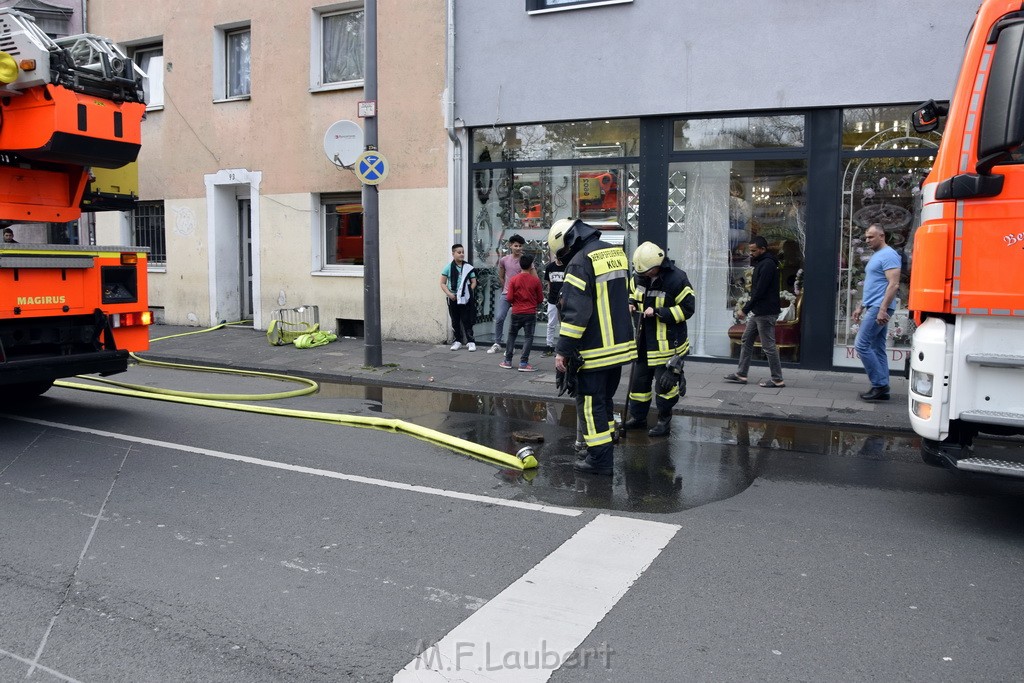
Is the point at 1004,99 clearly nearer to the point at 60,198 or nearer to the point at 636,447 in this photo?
the point at 636,447

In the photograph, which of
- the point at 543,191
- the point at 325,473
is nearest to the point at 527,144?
the point at 543,191

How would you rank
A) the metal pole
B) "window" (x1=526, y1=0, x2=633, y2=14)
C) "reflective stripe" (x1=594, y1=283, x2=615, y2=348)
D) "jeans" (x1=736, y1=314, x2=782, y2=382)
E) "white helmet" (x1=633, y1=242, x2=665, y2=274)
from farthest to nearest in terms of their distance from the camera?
"window" (x1=526, y1=0, x2=633, y2=14)
the metal pole
"jeans" (x1=736, y1=314, x2=782, y2=382)
"white helmet" (x1=633, y1=242, x2=665, y2=274)
"reflective stripe" (x1=594, y1=283, x2=615, y2=348)

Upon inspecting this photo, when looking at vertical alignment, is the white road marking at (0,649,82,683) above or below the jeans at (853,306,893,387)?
below

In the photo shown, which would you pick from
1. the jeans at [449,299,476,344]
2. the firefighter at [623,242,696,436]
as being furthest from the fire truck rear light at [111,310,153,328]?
the jeans at [449,299,476,344]

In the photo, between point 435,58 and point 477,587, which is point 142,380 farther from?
point 477,587

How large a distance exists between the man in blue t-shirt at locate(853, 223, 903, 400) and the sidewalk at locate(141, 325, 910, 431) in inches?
12.7

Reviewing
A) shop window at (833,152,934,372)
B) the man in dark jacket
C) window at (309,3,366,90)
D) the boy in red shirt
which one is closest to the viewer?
the man in dark jacket

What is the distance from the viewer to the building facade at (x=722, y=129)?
10.8 m

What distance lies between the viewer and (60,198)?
8234 millimetres

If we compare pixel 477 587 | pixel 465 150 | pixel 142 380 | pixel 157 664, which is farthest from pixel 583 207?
pixel 157 664

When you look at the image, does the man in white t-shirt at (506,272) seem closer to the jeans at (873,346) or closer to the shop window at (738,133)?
the shop window at (738,133)

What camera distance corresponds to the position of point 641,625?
394 centimetres

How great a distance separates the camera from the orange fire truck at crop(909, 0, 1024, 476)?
16.0 ft

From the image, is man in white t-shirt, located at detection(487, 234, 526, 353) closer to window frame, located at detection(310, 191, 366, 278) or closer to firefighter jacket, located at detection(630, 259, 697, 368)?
window frame, located at detection(310, 191, 366, 278)
